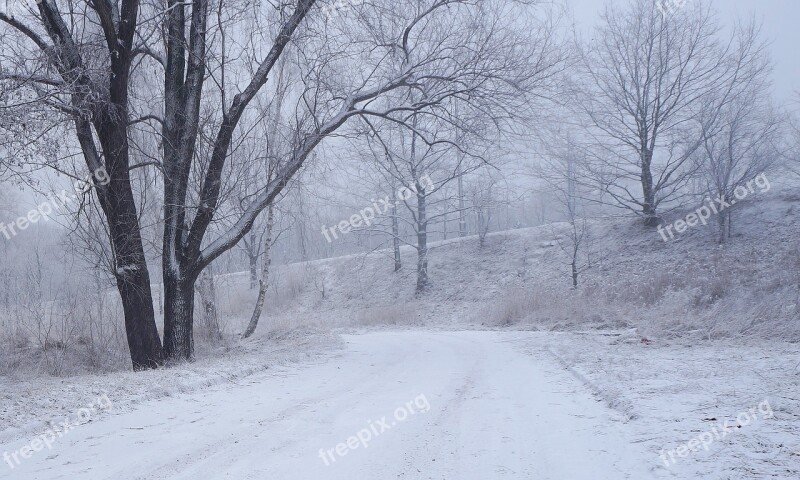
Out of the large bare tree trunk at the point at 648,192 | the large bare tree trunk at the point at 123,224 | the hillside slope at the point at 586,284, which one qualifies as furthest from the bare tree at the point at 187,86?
the large bare tree trunk at the point at 648,192

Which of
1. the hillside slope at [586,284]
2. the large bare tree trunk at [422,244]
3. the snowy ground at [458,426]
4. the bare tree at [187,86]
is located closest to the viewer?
the snowy ground at [458,426]

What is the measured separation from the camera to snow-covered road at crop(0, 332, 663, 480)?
449 centimetres

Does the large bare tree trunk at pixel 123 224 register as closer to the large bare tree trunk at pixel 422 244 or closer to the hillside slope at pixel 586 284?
the hillside slope at pixel 586 284

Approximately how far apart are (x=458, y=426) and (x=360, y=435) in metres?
1.01

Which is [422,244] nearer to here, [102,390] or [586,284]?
[586,284]

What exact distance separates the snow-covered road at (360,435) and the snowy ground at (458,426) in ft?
0.06

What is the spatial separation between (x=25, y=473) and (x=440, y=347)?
401 inches

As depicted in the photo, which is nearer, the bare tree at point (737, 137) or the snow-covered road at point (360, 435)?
the snow-covered road at point (360, 435)

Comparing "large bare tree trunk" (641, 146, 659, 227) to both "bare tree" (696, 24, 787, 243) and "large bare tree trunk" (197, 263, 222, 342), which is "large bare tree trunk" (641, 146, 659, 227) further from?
"large bare tree trunk" (197, 263, 222, 342)

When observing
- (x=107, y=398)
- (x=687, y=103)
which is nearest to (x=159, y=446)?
(x=107, y=398)

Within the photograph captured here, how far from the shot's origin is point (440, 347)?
1390 centimetres

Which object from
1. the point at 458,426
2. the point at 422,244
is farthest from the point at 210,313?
the point at 422,244

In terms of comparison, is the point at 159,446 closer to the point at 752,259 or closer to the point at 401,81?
the point at 401,81

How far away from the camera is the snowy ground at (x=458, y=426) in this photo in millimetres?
4445
